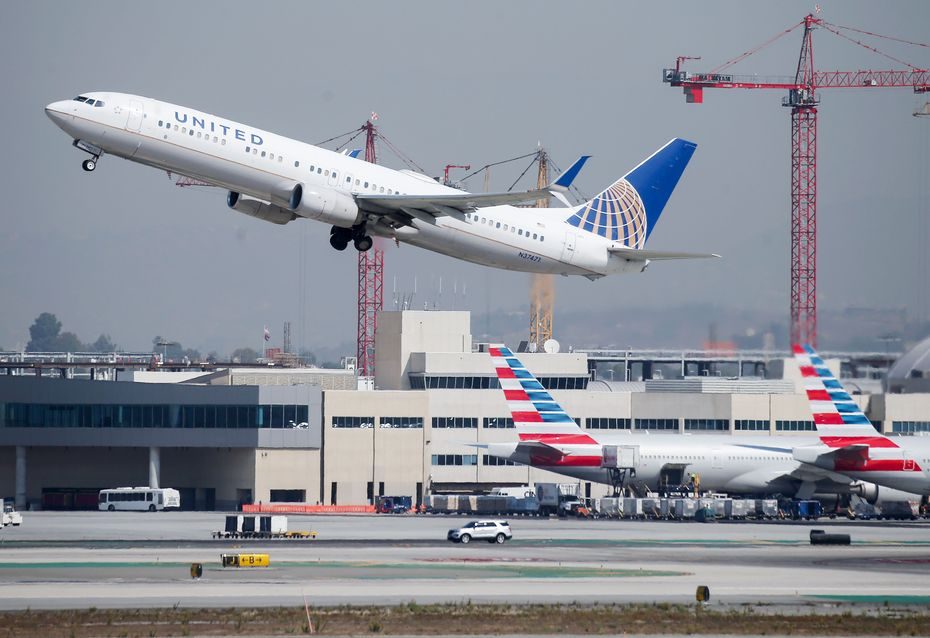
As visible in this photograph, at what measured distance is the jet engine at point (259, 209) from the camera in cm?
6388

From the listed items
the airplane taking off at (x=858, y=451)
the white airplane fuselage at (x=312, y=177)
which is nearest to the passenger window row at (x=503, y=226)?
the white airplane fuselage at (x=312, y=177)

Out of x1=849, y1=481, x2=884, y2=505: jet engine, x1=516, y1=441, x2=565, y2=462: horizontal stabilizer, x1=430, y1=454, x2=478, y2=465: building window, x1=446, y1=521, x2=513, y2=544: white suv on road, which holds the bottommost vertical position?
x1=446, y1=521, x2=513, y2=544: white suv on road

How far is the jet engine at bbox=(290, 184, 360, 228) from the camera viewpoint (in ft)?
201

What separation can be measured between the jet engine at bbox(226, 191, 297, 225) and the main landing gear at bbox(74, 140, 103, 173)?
6.74 m

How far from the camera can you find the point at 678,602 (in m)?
48.7

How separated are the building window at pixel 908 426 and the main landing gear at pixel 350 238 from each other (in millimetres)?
67978

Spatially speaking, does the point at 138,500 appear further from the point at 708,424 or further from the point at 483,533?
the point at 708,424

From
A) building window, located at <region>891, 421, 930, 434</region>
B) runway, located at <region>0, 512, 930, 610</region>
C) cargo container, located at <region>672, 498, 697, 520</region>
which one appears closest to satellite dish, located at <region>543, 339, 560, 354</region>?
building window, located at <region>891, 421, 930, 434</region>

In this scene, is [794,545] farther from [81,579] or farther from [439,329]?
[439,329]

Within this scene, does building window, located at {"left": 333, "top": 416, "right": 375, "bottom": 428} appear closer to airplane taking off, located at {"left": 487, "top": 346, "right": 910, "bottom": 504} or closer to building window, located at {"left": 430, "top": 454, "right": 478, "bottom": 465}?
building window, located at {"left": 430, "top": 454, "right": 478, "bottom": 465}

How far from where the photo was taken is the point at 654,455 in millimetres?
97750

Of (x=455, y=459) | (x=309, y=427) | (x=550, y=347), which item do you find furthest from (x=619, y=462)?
(x=550, y=347)

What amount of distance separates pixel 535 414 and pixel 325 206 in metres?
37.6

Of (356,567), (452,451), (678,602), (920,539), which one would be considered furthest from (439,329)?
(678,602)
